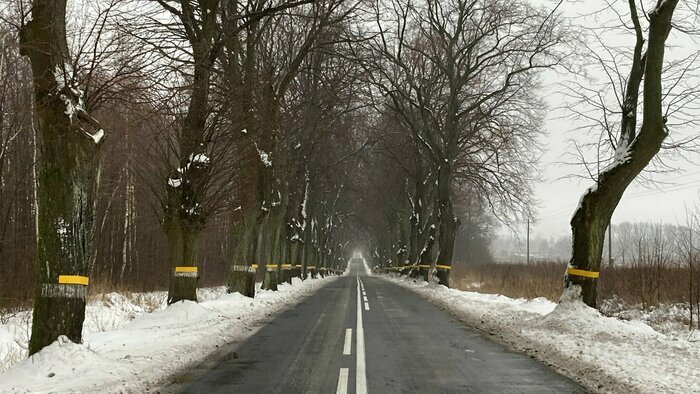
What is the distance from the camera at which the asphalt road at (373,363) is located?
6578 mm

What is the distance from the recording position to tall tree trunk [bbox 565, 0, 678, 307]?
423 inches

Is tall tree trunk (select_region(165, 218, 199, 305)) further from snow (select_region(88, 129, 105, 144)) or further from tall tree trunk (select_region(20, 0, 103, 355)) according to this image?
tall tree trunk (select_region(20, 0, 103, 355))

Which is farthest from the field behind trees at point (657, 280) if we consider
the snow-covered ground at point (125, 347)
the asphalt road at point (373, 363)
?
the snow-covered ground at point (125, 347)

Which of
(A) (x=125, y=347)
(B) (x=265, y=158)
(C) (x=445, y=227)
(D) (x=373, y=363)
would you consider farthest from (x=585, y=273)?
(C) (x=445, y=227)

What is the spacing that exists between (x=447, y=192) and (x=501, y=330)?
50.6 ft

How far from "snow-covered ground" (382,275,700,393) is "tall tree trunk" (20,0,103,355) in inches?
273

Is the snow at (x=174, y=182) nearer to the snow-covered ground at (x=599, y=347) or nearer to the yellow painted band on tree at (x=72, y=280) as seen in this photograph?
the yellow painted band on tree at (x=72, y=280)

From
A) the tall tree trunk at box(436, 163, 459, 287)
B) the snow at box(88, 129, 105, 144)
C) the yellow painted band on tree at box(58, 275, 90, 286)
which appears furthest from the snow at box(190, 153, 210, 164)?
the tall tree trunk at box(436, 163, 459, 287)

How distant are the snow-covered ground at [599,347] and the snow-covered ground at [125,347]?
5528 millimetres

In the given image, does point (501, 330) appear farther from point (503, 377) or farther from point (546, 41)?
point (546, 41)

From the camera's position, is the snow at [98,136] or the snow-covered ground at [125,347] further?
the snow at [98,136]

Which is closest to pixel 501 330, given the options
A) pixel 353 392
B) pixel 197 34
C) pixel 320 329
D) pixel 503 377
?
pixel 320 329

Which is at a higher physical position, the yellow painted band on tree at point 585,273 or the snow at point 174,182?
the snow at point 174,182

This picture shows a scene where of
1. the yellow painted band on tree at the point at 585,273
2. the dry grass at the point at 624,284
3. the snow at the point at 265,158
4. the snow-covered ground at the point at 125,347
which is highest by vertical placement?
the snow at the point at 265,158
